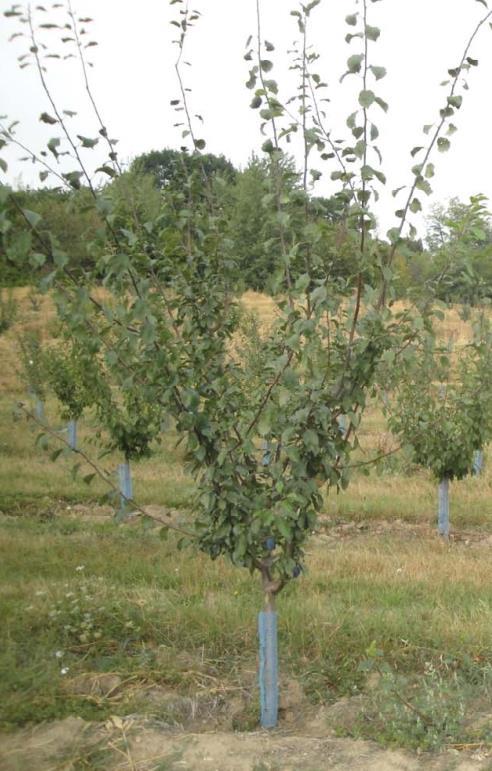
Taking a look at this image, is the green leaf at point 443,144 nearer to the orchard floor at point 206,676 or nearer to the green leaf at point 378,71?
the green leaf at point 378,71

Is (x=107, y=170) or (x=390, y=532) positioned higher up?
(x=107, y=170)

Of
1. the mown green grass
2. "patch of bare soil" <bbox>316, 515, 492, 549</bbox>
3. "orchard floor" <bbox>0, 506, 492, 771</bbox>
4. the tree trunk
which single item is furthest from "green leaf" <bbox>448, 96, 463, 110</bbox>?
the tree trunk

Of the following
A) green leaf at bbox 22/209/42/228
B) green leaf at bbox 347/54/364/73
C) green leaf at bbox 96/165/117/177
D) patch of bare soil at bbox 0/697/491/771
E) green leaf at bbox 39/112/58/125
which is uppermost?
green leaf at bbox 347/54/364/73

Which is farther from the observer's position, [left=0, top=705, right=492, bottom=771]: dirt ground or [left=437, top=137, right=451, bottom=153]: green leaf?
[left=0, top=705, right=492, bottom=771]: dirt ground

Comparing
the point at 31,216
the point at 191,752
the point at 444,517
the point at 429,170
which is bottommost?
the point at 191,752

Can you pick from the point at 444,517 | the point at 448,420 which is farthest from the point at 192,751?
the point at 444,517

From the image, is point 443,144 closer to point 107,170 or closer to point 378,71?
point 378,71

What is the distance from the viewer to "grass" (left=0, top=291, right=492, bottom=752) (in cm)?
448

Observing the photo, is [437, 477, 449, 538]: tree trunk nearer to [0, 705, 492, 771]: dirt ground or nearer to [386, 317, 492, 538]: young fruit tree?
[386, 317, 492, 538]: young fruit tree

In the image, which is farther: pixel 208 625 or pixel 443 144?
pixel 208 625

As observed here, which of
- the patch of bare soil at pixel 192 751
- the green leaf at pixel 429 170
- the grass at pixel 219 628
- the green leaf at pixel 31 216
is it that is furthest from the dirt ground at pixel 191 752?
the green leaf at pixel 429 170

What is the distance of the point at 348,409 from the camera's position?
3.95m

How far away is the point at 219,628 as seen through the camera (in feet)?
17.4

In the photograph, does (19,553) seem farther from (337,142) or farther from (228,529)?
(337,142)
